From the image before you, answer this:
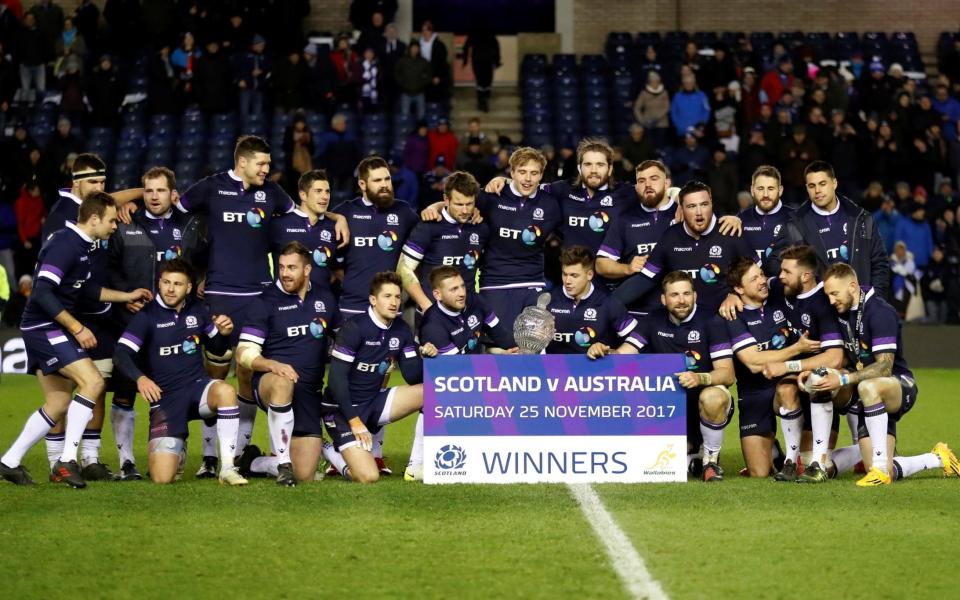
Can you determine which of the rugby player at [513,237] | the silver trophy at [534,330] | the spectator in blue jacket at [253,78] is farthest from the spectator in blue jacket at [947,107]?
the silver trophy at [534,330]

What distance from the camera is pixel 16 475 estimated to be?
920 centimetres

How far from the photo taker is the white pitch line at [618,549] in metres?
6.30

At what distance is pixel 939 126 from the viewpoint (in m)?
21.7

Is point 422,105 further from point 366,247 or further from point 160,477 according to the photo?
point 160,477

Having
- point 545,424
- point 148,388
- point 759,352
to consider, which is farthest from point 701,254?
point 148,388

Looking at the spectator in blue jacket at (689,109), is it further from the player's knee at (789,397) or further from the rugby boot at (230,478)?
the rugby boot at (230,478)

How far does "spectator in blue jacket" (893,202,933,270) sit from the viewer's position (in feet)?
65.4

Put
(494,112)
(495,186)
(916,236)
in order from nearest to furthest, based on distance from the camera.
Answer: (495,186), (916,236), (494,112)

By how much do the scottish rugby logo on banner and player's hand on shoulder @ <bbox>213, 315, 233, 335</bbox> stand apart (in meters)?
1.48

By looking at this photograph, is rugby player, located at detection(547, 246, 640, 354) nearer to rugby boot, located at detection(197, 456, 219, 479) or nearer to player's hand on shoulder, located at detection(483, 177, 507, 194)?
player's hand on shoulder, located at detection(483, 177, 507, 194)

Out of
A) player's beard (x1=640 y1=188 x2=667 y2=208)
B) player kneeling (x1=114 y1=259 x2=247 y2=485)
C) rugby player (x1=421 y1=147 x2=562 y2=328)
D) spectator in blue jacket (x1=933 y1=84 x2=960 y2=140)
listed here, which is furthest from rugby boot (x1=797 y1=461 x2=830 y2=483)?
spectator in blue jacket (x1=933 y1=84 x2=960 y2=140)

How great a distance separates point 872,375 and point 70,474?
5.08 metres

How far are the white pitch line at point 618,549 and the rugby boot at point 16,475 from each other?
11.4ft

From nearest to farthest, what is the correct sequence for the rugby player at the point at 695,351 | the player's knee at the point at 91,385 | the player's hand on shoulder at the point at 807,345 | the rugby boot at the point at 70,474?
the rugby boot at the point at 70,474 < the player's knee at the point at 91,385 < the rugby player at the point at 695,351 < the player's hand on shoulder at the point at 807,345
